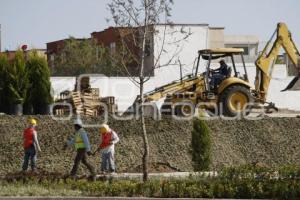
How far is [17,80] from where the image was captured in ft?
85.8

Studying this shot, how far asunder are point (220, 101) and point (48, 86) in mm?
6790

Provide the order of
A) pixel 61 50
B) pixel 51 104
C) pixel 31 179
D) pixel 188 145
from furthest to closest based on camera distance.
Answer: pixel 61 50 → pixel 51 104 → pixel 188 145 → pixel 31 179

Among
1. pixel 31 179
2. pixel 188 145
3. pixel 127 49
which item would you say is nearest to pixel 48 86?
pixel 188 145

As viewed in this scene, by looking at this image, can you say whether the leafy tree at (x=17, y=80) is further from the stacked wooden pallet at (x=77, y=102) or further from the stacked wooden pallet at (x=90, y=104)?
the stacked wooden pallet at (x=90, y=104)

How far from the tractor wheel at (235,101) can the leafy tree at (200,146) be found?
658 cm

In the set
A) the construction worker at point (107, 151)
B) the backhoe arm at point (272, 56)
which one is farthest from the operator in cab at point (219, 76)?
the construction worker at point (107, 151)

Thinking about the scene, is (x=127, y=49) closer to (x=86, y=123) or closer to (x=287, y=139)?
(x=86, y=123)

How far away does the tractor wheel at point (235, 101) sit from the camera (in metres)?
27.4

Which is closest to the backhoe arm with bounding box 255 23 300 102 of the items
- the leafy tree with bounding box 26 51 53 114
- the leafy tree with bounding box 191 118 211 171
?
the leafy tree with bounding box 26 51 53 114

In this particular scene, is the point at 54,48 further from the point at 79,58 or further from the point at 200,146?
the point at 200,146

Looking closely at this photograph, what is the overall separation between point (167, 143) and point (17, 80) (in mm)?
6614

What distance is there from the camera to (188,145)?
76.4 feet

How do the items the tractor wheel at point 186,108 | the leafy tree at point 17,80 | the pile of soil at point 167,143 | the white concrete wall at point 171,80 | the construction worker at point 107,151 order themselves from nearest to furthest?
1. the construction worker at point 107,151
2. the pile of soil at point 167,143
3. the leafy tree at point 17,80
4. the tractor wheel at point 186,108
5. the white concrete wall at point 171,80

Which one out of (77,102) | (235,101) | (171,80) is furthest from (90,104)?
(171,80)
